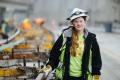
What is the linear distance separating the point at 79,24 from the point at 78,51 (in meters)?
0.41

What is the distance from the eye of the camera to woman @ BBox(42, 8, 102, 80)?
6.94 metres

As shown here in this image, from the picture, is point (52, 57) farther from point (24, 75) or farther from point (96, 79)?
point (24, 75)

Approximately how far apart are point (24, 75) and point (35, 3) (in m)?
93.1

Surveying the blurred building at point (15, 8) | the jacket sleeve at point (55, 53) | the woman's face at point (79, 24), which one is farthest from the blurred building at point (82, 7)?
the woman's face at point (79, 24)

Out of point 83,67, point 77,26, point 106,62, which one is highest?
point 77,26

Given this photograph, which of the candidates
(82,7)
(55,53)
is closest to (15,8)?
(82,7)

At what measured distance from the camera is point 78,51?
699 centimetres

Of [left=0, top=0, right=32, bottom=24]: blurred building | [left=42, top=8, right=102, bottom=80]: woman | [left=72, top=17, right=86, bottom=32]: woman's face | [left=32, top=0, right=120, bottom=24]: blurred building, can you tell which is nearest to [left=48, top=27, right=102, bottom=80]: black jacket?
[left=42, top=8, right=102, bottom=80]: woman

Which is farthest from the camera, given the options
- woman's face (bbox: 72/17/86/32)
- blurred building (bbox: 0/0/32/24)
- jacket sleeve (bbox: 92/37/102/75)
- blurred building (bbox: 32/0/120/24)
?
blurred building (bbox: 0/0/32/24)

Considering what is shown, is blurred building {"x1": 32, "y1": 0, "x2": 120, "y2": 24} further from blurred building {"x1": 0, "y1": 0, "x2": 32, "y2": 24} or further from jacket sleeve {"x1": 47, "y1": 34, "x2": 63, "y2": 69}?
jacket sleeve {"x1": 47, "y1": 34, "x2": 63, "y2": 69}

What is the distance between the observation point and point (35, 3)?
335ft

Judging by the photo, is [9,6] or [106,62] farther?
[9,6]

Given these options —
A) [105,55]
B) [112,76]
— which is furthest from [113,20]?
[112,76]

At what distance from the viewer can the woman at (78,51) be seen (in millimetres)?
6941
